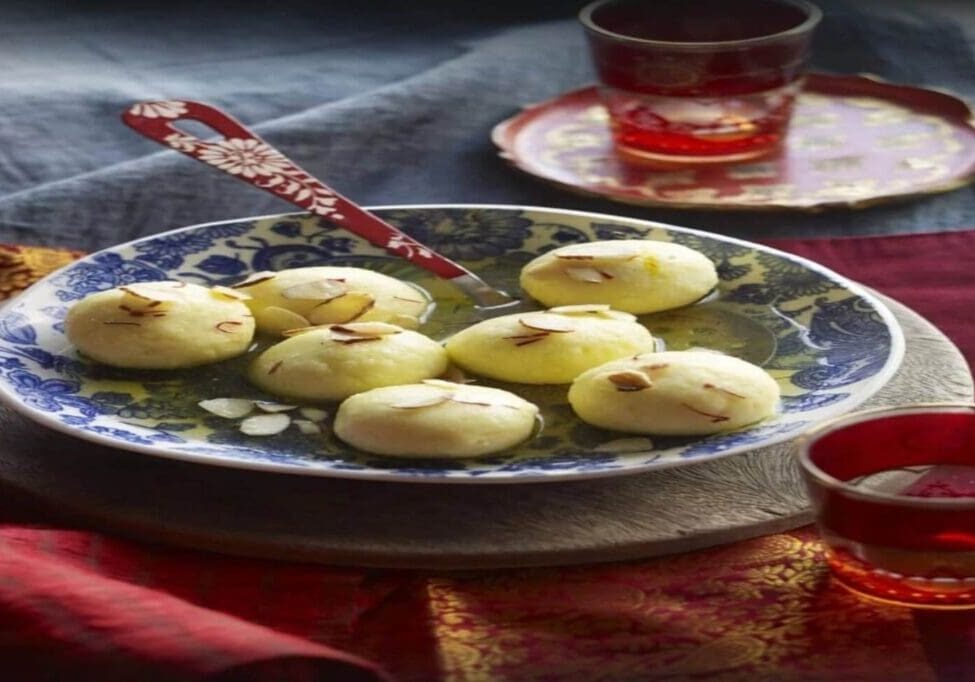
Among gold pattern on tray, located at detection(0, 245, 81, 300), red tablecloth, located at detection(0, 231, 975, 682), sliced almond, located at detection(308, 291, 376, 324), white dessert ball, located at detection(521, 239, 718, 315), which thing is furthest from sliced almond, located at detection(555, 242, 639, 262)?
gold pattern on tray, located at detection(0, 245, 81, 300)

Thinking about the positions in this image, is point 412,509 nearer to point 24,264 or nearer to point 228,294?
point 228,294

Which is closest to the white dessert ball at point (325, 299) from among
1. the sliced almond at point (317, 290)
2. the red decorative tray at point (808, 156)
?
the sliced almond at point (317, 290)

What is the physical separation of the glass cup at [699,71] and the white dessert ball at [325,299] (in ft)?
1.26

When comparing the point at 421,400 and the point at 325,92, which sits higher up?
the point at 421,400

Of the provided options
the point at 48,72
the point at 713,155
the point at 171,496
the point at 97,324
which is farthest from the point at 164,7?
the point at 171,496

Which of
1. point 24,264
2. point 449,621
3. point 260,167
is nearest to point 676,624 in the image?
point 449,621

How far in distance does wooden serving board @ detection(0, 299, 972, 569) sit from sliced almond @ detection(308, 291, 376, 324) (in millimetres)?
150

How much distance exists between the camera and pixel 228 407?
796mm

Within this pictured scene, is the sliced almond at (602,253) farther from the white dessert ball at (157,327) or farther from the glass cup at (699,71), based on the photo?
the glass cup at (699,71)

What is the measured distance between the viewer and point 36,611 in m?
0.63

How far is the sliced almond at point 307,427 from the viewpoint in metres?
0.77

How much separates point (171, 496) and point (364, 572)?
96mm

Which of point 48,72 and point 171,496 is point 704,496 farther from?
point 48,72

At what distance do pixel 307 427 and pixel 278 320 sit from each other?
0.41 ft
